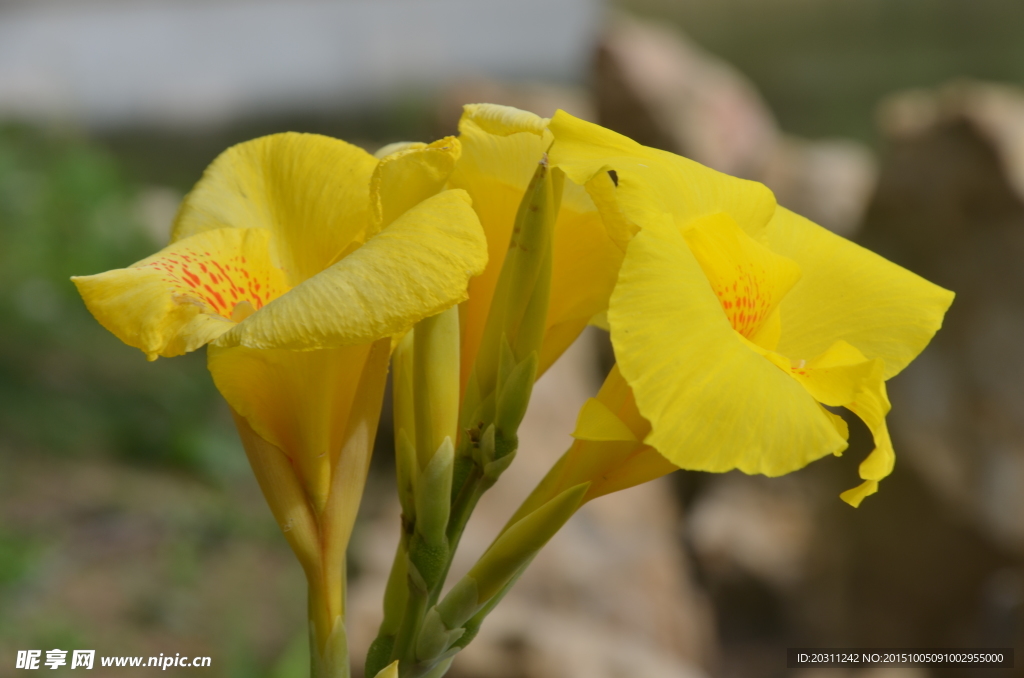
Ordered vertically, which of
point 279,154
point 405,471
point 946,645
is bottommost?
point 946,645

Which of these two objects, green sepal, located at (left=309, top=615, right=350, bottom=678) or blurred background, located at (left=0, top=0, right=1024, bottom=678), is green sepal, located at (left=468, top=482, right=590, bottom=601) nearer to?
green sepal, located at (left=309, top=615, right=350, bottom=678)

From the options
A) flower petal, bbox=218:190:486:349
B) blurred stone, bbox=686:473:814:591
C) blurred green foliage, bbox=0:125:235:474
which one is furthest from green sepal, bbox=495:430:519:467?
blurred stone, bbox=686:473:814:591

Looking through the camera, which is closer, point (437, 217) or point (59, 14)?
point (437, 217)

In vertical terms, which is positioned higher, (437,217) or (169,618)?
(437,217)

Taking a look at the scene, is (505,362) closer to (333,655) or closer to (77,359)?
(333,655)

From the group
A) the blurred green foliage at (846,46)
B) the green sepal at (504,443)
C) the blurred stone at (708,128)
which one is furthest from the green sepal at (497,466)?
the blurred green foliage at (846,46)

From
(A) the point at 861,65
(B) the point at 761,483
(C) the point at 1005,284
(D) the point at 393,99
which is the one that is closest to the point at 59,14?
(D) the point at 393,99

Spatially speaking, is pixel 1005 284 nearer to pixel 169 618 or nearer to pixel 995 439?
pixel 995 439

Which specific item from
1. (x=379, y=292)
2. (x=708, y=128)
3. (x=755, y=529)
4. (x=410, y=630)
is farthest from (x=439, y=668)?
(x=708, y=128)
